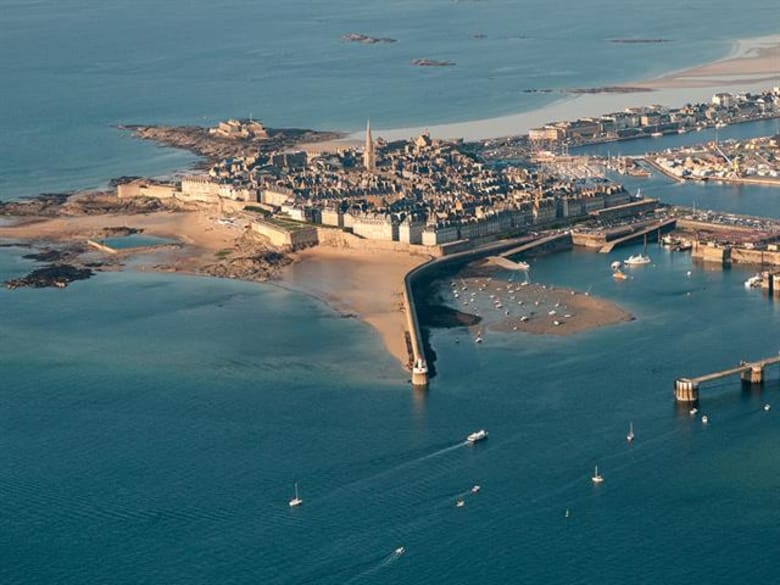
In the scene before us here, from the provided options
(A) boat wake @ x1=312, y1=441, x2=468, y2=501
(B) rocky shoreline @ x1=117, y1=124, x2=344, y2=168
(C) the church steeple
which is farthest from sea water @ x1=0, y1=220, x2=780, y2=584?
(B) rocky shoreline @ x1=117, y1=124, x2=344, y2=168

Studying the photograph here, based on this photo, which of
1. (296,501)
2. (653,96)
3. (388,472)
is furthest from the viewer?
(653,96)

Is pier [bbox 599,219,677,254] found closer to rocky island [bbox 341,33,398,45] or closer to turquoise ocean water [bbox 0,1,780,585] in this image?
turquoise ocean water [bbox 0,1,780,585]

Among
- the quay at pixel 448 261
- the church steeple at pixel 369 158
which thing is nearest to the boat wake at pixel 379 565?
the quay at pixel 448 261

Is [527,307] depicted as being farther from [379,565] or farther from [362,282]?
[379,565]

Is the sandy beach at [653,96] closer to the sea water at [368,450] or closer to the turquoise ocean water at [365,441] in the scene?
the turquoise ocean water at [365,441]

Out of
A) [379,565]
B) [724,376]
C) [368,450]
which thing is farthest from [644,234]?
[379,565]

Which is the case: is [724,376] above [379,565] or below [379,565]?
above

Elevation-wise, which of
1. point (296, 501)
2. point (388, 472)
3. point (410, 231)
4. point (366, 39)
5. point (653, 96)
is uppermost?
point (366, 39)

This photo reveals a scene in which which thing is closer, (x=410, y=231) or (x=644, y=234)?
(x=410, y=231)
